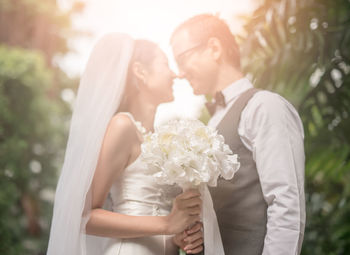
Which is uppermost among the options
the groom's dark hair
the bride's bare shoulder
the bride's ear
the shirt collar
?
the groom's dark hair

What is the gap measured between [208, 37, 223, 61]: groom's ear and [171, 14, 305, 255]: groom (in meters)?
0.15

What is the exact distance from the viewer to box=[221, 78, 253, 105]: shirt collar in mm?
1729

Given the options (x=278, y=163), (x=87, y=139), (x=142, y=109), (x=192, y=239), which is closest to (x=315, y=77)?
(x=278, y=163)

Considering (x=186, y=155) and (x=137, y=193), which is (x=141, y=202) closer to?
(x=137, y=193)

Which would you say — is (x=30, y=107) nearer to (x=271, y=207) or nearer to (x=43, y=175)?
(x=43, y=175)

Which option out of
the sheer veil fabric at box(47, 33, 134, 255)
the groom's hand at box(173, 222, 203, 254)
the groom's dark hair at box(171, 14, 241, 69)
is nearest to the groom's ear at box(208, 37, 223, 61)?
the groom's dark hair at box(171, 14, 241, 69)

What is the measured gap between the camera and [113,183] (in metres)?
1.58

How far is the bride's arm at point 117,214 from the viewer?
1437mm

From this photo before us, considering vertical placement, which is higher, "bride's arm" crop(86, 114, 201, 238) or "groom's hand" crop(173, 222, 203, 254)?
"bride's arm" crop(86, 114, 201, 238)

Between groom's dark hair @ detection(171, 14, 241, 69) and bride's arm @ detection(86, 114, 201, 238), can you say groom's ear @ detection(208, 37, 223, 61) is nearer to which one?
groom's dark hair @ detection(171, 14, 241, 69)

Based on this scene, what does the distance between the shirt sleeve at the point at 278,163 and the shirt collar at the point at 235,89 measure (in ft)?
0.52

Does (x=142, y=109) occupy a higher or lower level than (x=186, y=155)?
higher

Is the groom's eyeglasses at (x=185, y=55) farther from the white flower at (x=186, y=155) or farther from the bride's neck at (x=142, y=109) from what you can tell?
the white flower at (x=186, y=155)

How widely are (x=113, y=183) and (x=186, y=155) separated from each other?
1.57 feet
